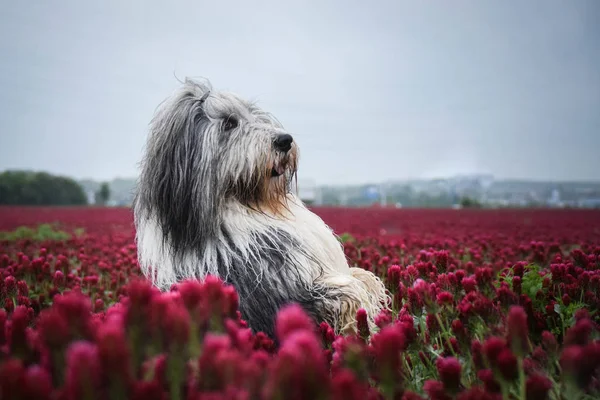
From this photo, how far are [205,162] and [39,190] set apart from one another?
158 ft

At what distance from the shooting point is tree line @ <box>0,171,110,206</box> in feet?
136

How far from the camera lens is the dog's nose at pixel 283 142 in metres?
3.55

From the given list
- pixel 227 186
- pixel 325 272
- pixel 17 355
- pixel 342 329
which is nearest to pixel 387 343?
pixel 17 355

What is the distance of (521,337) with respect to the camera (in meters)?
1.32

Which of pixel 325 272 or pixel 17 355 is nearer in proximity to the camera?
pixel 17 355

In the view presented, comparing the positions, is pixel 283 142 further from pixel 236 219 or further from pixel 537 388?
pixel 537 388

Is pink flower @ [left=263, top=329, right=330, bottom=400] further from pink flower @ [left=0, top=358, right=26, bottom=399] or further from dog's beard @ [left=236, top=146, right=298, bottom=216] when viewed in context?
dog's beard @ [left=236, top=146, right=298, bottom=216]

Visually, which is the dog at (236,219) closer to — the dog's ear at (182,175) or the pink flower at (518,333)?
the dog's ear at (182,175)

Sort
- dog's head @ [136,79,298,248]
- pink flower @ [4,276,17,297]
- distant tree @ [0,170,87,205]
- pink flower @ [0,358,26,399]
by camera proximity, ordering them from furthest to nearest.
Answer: distant tree @ [0,170,87,205] → dog's head @ [136,79,298,248] → pink flower @ [4,276,17,297] → pink flower @ [0,358,26,399]

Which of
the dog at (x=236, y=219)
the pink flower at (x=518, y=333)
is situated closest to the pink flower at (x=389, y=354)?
the pink flower at (x=518, y=333)

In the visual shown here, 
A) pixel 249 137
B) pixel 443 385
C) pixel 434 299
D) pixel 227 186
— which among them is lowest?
pixel 443 385

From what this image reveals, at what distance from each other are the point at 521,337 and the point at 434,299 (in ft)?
2.42

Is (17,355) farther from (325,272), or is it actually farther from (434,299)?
(325,272)

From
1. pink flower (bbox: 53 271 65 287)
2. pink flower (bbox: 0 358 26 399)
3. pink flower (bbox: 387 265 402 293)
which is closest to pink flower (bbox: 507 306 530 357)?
pink flower (bbox: 0 358 26 399)
